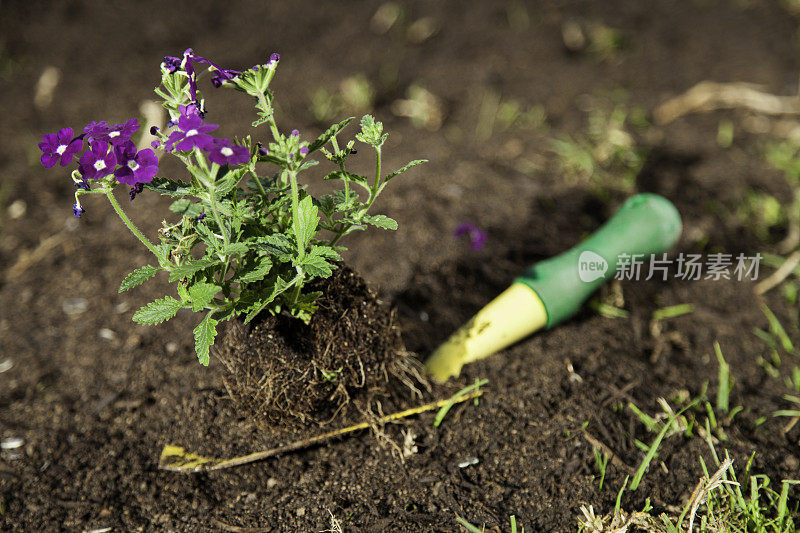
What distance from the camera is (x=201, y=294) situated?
163 centimetres

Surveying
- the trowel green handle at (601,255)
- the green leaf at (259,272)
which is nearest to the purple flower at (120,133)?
the green leaf at (259,272)

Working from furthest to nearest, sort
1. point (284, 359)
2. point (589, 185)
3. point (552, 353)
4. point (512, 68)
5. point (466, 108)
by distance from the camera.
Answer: point (512, 68) < point (466, 108) < point (589, 185) < point (552, 353) < point (284, 359)

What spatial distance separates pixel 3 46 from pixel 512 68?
3346 millimetres

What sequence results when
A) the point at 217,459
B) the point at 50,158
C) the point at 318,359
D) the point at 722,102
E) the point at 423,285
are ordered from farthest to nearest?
1. the point at 722,102
2. the point at 423,285
3. the point at 217,459
4. the point at 318,359
5. the point at 50,158

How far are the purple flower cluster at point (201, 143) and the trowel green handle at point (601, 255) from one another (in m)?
1.23

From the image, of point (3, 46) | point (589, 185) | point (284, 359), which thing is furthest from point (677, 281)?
point (3, 46)

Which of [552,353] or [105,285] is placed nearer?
[552,353]

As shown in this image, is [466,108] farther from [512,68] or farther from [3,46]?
[3,46]

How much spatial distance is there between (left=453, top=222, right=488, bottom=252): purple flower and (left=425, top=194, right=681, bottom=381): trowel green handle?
0.42 m

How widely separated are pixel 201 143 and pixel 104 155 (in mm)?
248

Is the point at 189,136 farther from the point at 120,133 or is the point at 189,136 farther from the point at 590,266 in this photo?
the point at 590,266

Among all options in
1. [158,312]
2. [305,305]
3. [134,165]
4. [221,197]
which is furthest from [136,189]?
[305,305]

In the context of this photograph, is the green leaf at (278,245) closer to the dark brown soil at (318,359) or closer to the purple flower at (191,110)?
the dark brown soil at (318,359)

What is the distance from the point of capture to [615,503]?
76.8 inches
